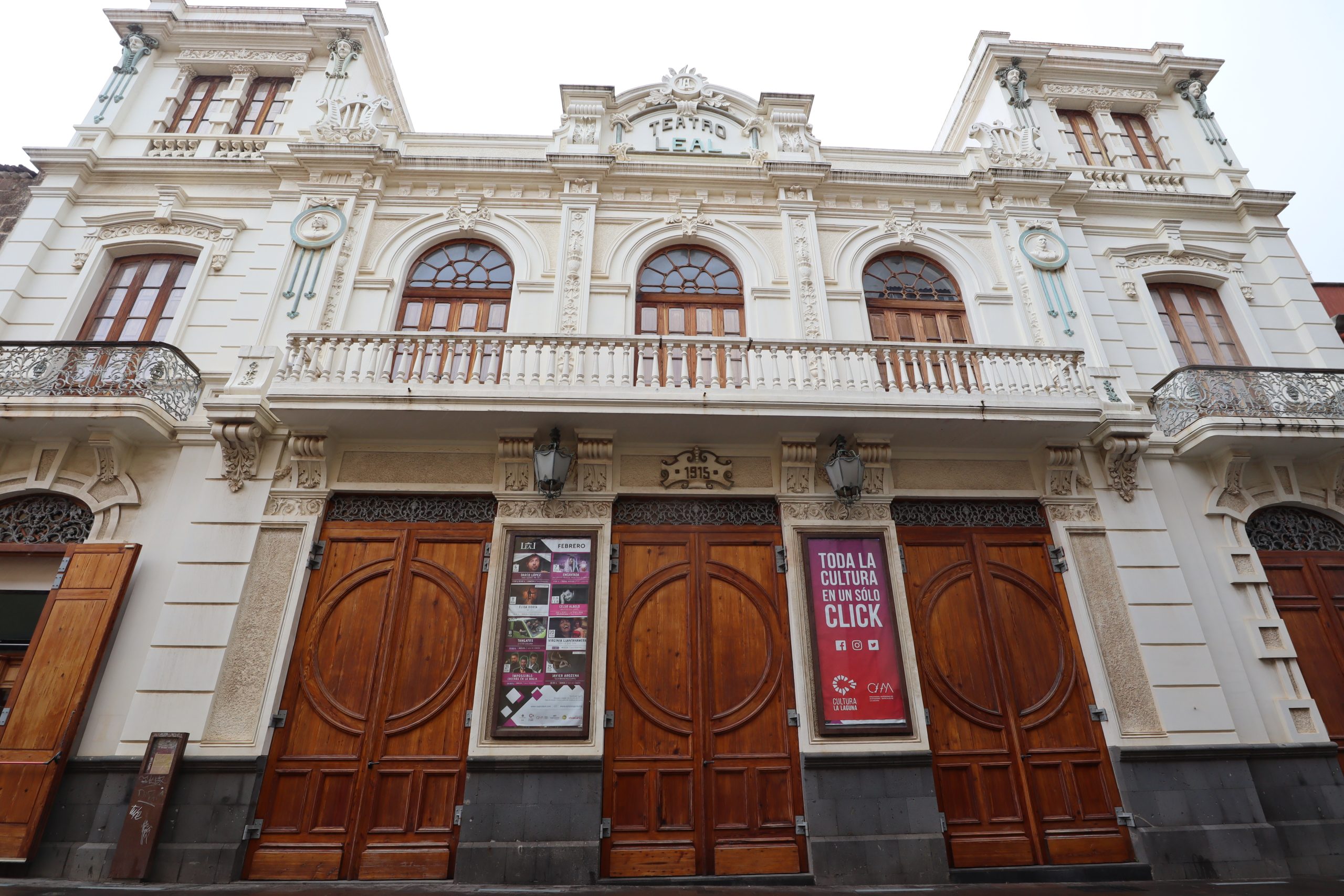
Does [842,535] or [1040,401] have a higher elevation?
[1040,401]

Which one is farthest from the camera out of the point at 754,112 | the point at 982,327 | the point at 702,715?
the point at 754,112

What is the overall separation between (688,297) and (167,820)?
790 cm

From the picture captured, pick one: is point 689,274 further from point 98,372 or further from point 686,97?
point 98,372

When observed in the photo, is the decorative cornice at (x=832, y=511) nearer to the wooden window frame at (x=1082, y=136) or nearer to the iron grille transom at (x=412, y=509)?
the iron grille transom at (x=412, y=509)

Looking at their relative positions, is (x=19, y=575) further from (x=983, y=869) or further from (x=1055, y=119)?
(x=1055, y=119)

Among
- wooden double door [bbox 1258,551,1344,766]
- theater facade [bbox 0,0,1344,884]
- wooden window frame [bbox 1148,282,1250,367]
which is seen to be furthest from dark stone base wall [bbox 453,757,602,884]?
wooden window frame [bbox 1148,282,1250,367]

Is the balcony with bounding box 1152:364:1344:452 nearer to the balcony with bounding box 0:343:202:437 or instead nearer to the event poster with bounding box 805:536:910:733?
the event poster with bounding box 805:536:910:733

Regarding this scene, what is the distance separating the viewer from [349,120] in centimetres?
956

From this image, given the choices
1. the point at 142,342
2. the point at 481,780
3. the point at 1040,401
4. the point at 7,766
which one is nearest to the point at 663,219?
the point at 1040,401

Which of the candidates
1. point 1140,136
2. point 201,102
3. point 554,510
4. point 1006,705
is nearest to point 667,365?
point 554,510

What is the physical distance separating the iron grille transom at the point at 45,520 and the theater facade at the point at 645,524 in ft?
0.18

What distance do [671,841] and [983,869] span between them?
9.70 feet

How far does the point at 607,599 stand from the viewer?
6719 mm

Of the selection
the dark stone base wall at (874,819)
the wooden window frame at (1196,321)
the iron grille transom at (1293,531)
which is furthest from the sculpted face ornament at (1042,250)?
the dark stone base wall at (874,819)
